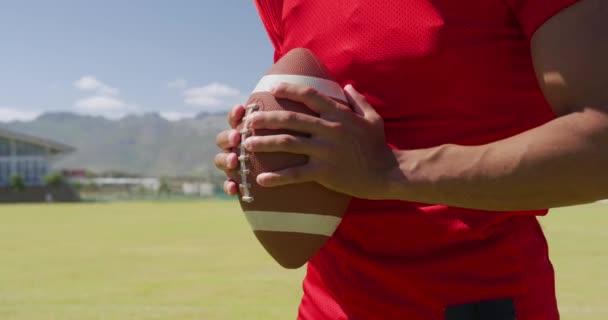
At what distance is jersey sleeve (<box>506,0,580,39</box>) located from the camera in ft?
4.12

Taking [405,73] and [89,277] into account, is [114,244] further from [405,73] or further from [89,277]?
[405,73]

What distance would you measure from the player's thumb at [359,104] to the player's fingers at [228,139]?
0.26m

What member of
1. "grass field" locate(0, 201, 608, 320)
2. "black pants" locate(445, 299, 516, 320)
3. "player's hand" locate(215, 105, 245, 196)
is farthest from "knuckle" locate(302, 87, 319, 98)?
"grass field" locate(0, 201, 608, 320)

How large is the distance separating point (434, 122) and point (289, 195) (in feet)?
1.18

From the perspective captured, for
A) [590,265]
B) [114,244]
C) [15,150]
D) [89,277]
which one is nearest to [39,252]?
[114,244]

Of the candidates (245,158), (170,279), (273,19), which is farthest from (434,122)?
(170,279)

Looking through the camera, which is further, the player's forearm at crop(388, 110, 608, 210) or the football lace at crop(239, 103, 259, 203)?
the football lace at crop(239, 103, 259, 203)

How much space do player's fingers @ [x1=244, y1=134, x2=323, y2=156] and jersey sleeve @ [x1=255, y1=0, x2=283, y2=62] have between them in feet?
1.86

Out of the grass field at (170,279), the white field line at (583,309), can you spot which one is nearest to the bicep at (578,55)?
the grass field at (170,279)

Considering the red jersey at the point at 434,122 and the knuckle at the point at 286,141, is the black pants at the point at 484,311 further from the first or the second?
the knuckle at the point at 286,141

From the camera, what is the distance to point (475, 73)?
150 cm

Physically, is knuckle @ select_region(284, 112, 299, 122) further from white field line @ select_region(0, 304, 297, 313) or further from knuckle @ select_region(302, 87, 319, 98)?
white field line @ select_region(0, 304, 297, 313)

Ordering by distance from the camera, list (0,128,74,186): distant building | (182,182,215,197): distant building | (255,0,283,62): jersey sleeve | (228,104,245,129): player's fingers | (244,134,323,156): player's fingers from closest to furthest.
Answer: (244,134,323,156): player's fingers < (228,104,245,129): player's fingers < (255,0,283,62): jersey sleeve < (182,182,215,197): distant building < (0,128,74,186): distant building

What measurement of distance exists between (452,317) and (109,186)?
75556mm
